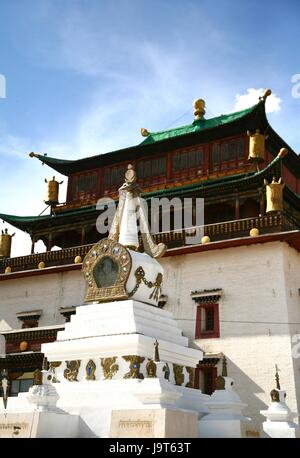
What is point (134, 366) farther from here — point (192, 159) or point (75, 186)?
point (75, 186)

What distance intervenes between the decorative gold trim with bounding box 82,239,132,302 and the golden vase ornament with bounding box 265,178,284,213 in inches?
470

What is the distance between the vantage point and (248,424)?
416 inches

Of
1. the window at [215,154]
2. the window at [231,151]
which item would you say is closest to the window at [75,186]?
the window at [215,154]

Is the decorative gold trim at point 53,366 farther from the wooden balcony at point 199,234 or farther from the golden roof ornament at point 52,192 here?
the golden roof ornament at point 52,192

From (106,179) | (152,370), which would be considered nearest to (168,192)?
(106,179)

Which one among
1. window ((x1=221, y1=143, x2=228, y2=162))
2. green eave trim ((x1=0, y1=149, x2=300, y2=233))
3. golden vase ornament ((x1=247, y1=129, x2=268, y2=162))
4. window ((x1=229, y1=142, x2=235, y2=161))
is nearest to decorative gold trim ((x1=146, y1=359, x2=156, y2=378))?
green eave trim ((x1=0, y1=149, x2=300, y2=233))

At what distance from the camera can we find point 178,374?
11883mm

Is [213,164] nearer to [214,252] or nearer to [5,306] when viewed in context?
[214,252]

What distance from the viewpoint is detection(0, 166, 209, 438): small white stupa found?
9258 mm

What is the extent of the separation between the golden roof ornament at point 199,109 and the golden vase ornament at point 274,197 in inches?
358

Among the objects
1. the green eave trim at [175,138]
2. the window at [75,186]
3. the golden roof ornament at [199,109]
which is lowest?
the window at [75,186]

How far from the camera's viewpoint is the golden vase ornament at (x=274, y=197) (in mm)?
23188

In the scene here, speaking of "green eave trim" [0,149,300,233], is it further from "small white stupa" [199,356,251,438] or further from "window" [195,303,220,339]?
"small white stupa" [199,356,251,438]
